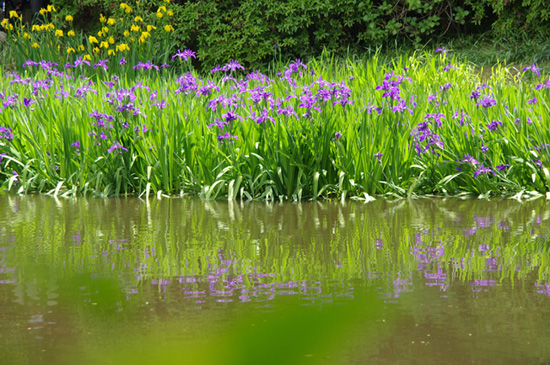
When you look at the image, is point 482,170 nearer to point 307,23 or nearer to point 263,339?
point 263,339

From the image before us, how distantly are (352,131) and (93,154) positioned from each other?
1.88 meters

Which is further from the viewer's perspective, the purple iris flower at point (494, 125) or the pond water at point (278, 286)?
the purple iris flower at point (494, 125)

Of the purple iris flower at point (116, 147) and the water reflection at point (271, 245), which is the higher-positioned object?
the purple iris flower at point (116, 147)

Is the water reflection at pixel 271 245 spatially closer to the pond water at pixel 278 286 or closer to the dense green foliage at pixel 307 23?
the pond water at pixel 278 286

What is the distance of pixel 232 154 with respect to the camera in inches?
184

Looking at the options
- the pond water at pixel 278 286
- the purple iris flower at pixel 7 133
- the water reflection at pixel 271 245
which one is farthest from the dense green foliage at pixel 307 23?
the pond water at pixel 278 286

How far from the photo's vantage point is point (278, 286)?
8.80ft

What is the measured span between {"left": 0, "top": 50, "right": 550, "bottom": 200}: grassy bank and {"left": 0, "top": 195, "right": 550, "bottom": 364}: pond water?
467 mm

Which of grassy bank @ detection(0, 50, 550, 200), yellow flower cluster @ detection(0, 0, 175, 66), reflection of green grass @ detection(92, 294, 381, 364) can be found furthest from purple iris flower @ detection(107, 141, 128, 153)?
yellow flower cluster @ detection(0, 0, 175, 66)

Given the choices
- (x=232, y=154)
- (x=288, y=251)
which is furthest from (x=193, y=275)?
(x=232, y=154)

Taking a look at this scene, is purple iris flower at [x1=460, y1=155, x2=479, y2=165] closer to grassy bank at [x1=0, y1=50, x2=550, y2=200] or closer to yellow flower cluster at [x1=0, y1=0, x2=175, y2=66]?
grassy bank at [x1=0, y1=50, x2=550, y2=200]

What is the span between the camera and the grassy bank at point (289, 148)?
4.65m

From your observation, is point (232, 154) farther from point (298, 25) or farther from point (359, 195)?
point (298, 25)

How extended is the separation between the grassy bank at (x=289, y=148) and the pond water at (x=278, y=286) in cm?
47
